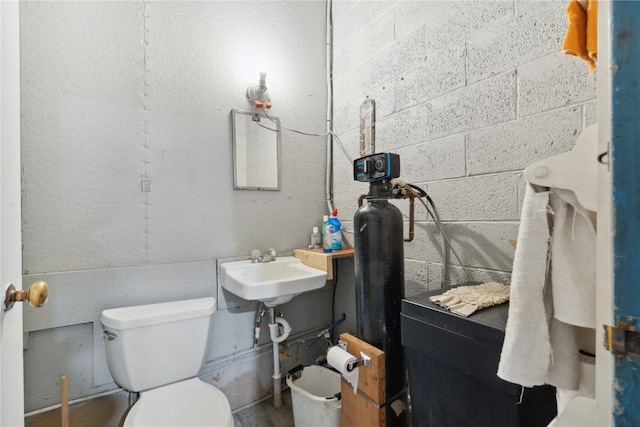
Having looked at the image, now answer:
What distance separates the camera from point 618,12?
1.15 feet

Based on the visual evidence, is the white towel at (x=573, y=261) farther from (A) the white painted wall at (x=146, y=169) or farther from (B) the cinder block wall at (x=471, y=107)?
(A) the white painted wall at (x=146, y=169)

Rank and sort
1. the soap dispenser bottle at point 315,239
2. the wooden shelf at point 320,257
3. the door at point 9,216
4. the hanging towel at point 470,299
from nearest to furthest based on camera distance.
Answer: the door at point 9,216, the hanging towel at point 470,299, the wooden shelf at point 320,257, the soap dispenser bottle at point 315,239

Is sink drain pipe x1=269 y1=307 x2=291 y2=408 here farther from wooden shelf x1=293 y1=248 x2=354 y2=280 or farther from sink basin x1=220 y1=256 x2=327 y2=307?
wooden shelf x1=293 y1=248 x2=354 y2=280

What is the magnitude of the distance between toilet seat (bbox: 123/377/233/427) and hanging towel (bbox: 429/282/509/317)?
34.2 inches

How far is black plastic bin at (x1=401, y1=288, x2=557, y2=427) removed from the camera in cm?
67

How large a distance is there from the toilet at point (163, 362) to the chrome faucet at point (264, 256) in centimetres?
39

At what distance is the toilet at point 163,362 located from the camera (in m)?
1.08

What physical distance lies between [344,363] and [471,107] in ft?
3.71

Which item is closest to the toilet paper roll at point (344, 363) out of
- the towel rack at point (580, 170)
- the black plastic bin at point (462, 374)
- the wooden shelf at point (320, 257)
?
the black plastic bin at point (462, 374)

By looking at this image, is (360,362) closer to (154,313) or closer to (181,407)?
(181,407)

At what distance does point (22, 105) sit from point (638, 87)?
5.84 feet

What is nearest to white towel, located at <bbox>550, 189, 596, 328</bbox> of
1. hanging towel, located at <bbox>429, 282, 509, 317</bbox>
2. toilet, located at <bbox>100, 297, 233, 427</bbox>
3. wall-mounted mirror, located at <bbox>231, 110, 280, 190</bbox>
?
hanging towel, located at <bbox>429, 282, 509, 317</bbox>

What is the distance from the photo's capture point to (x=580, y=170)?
47 centimetres

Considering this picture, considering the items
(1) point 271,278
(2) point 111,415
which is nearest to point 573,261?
(1) point 271,278
